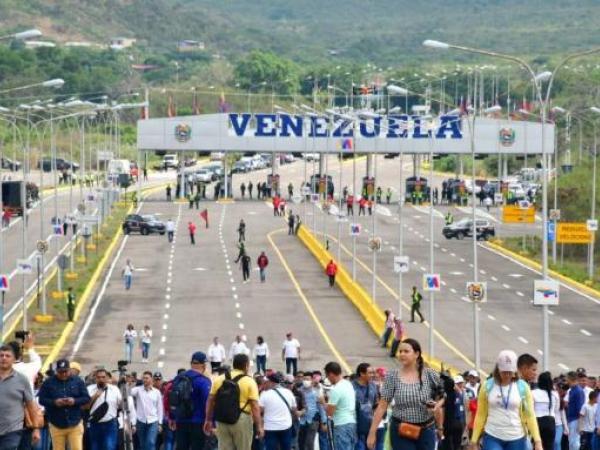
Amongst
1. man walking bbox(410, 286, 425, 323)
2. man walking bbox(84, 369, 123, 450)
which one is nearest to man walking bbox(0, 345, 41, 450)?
man walking bbox(84, 369, 123, 450)

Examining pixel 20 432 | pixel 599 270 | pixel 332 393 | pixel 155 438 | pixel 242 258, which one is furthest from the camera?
pixel 599 270

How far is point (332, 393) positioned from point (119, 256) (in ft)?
194

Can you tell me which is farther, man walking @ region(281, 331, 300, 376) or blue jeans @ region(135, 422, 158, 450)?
man walking @ region(281, 331, 300, 376)

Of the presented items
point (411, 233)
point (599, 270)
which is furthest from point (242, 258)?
point (411, 233)

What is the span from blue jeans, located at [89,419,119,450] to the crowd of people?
0.01 meters

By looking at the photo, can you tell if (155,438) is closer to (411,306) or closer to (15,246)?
(411,306)

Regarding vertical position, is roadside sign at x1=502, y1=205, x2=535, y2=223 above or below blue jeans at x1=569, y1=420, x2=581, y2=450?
above

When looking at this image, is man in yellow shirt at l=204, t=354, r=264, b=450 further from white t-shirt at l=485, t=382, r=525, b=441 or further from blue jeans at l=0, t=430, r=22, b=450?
white t-shirt at l=485, t=382, r=525, b=441

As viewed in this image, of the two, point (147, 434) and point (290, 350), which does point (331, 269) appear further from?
point (147, 434)

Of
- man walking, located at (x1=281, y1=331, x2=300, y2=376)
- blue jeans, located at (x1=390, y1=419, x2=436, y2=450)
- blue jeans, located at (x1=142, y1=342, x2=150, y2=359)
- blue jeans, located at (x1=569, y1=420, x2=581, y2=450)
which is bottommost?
blue jeans, located at (x1=142, y1=342, x2=150, y2=359)

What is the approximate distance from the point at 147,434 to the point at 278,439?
4111 mm

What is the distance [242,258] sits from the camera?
241ft

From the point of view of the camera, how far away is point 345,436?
24.2 m

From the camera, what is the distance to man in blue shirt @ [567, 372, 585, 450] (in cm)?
2936
